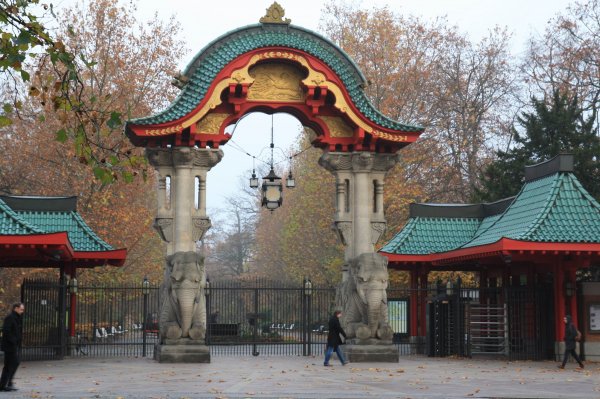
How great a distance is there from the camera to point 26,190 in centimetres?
4634

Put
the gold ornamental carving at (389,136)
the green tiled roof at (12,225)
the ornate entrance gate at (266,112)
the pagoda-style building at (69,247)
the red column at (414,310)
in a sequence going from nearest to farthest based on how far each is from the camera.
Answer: the green tiled roof at (12,225) < the ornate entrance gate at (266,112) < the gold ornamental carving at (389,136) < the pagoda-style building at (69,247) < the red column at (414,310)

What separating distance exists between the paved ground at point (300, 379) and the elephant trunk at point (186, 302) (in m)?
1.19

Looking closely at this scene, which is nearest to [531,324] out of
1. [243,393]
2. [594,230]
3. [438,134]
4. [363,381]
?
[594,230]

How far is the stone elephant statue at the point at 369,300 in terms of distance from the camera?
86.4ft

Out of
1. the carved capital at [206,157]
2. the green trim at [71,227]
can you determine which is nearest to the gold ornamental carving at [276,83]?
the carved capital at [206,157]

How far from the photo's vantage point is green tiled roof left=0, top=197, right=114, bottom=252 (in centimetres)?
3025

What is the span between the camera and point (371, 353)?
2627 cm

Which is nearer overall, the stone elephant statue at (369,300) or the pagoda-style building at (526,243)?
the stone elephant statue at (369,300)

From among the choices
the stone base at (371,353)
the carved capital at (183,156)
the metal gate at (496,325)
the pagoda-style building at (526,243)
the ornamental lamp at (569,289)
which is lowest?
the stone base at (371,353)

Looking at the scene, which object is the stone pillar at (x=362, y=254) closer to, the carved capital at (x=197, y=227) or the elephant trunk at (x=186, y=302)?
the carved capital at (x=197, y=227)

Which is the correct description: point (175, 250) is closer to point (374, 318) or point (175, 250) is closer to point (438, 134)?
point (374, 318)

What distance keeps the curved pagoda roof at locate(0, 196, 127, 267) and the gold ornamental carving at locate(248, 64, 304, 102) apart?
6.68 m

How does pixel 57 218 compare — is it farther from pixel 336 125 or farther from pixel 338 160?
pixel 336 125

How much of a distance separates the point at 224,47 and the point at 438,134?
25.9 metres
